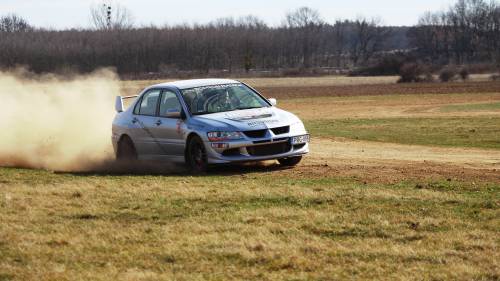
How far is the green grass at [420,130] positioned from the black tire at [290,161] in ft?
28.7

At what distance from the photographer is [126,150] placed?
49.8ft

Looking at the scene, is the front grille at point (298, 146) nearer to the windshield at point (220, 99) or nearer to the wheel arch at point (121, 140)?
the windshield at point (220, 99)

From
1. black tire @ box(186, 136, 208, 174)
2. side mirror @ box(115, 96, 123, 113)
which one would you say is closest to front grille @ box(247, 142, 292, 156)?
black tire @ box(186, 136, 208, 174)

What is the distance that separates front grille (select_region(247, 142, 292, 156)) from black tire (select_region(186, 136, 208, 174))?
72 cm

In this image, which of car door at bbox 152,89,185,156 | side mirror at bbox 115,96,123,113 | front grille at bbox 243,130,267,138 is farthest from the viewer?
side mirror at bbox 115,96,123,113

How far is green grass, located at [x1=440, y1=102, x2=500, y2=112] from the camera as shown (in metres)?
38.2

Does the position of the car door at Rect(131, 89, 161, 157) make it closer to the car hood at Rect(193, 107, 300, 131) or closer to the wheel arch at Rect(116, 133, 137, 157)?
the wheel arch at Rect(116, 133, 137, 157)

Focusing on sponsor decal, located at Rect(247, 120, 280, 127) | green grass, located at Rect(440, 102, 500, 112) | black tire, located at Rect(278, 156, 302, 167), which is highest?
sponsor decal, located at Rect(247, 120, 280, 127)

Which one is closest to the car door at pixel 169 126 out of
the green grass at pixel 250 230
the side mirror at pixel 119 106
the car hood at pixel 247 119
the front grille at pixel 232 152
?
the car hood at pixel 247 119

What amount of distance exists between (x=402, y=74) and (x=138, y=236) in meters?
73.4

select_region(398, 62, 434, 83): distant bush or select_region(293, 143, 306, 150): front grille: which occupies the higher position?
select_region(293, 143, 306, 150): front grille

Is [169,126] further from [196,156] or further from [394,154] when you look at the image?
[394,154]

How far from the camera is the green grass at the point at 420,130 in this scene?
23328 mm

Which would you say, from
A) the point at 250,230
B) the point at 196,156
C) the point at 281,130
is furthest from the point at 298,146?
the point at 250,230
